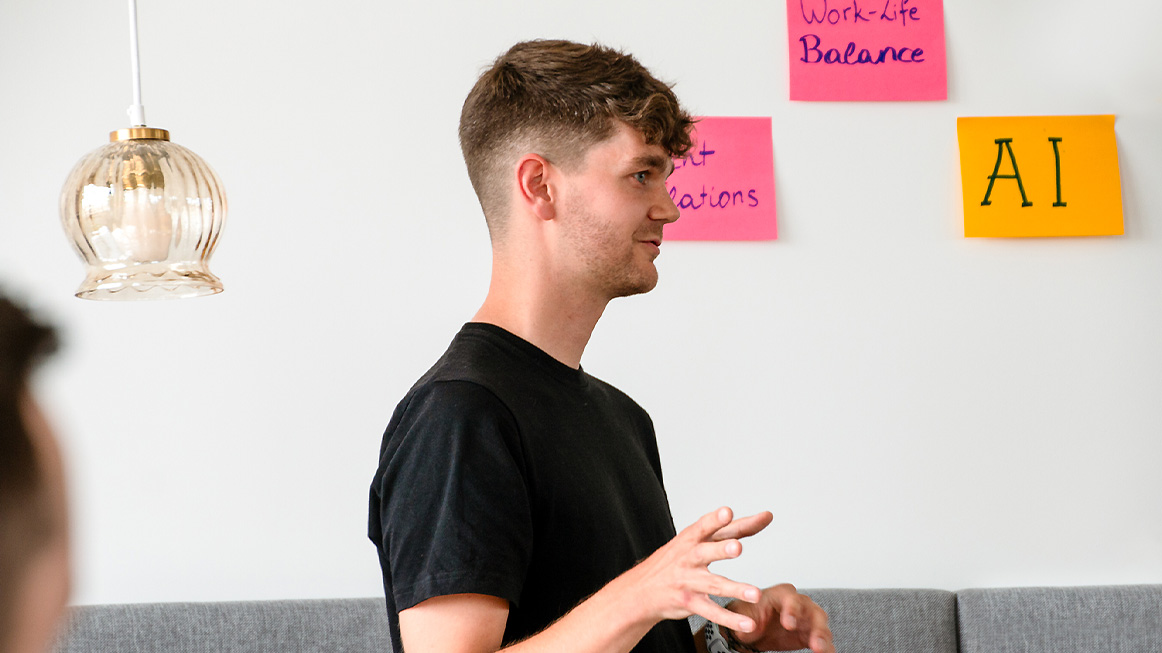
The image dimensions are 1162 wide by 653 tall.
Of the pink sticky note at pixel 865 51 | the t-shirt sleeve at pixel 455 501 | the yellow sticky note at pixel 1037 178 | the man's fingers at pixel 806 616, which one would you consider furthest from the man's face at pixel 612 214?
the yellow sticky note at pixel 1037 178

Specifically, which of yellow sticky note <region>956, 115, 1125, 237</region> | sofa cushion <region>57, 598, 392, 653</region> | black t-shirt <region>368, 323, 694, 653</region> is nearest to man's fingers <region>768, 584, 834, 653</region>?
black t-shirt <region>368, 323, 694, 653</region>

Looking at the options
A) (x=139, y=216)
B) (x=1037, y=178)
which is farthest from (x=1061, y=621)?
(x=139, y=216)

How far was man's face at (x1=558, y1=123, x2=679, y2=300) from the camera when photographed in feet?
3.02

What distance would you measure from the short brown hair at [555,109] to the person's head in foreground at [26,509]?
631 millimetres

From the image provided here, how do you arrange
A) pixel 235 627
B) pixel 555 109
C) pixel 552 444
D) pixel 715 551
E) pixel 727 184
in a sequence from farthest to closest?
1. pixel 727 184
2. pixel 235 627
3. pixel 555 109
4. pixel 552 444
5. pixel 715 551

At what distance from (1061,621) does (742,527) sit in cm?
88

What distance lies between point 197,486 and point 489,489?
0.79 m

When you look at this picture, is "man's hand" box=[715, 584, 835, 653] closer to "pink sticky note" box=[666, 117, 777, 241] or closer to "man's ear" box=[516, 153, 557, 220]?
"man's ear" box=[516, 153, 557, 220]

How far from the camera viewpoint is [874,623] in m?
1.37

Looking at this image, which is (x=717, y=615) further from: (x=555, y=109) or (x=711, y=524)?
(x=555, y=109)

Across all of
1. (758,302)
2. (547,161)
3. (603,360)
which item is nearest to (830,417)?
(758,302)

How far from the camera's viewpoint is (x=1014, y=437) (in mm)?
1466

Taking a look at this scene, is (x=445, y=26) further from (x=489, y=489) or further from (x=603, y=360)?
(x=489, y=489)

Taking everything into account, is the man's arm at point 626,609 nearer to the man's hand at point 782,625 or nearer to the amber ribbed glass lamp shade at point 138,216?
the man's hand at point 782,625
